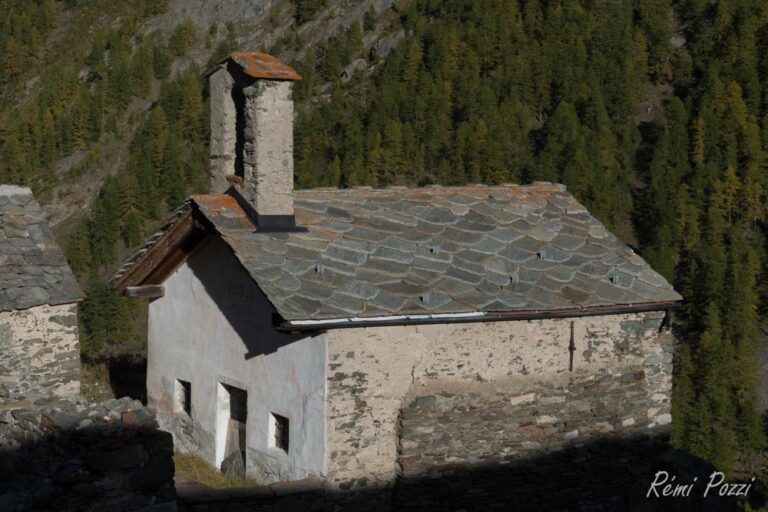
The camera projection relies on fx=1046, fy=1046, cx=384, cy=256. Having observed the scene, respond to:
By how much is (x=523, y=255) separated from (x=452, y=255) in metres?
0.77

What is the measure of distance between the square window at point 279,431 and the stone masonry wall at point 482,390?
2.46 ft

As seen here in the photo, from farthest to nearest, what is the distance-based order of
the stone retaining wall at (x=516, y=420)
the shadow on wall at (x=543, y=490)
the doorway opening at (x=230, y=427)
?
the doorway opening at (x=230, y=427) → the stone retaining wall at (x=516, y=420) → the shadow on wall at (x=543, y=490)

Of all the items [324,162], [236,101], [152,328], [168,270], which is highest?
[236,101]

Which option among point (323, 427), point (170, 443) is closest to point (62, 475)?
point (170, 443)

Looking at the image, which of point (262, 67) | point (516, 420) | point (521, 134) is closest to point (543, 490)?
point (516, 420)

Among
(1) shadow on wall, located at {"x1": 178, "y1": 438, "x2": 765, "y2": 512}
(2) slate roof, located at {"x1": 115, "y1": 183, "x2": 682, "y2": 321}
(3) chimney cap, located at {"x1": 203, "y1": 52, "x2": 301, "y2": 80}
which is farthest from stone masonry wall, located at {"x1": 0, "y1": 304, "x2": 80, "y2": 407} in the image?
(1) shadow on wall, located at {"x1": 178, "y1": 438, "x2": 765, "y2": 512}

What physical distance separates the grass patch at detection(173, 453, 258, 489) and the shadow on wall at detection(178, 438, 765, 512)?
116 centimetres

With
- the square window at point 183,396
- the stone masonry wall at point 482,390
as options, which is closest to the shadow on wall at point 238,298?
the stone masonry wall at point 482,390

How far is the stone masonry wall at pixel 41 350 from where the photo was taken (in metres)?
13.0

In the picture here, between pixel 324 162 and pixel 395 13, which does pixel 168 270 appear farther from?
pixel 395 13

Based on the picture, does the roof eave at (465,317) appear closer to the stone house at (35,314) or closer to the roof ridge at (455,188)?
the roof ridge at (455,188)

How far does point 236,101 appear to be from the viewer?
10914mm

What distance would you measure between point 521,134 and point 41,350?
29.9m

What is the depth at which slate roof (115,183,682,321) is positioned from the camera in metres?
9.16
